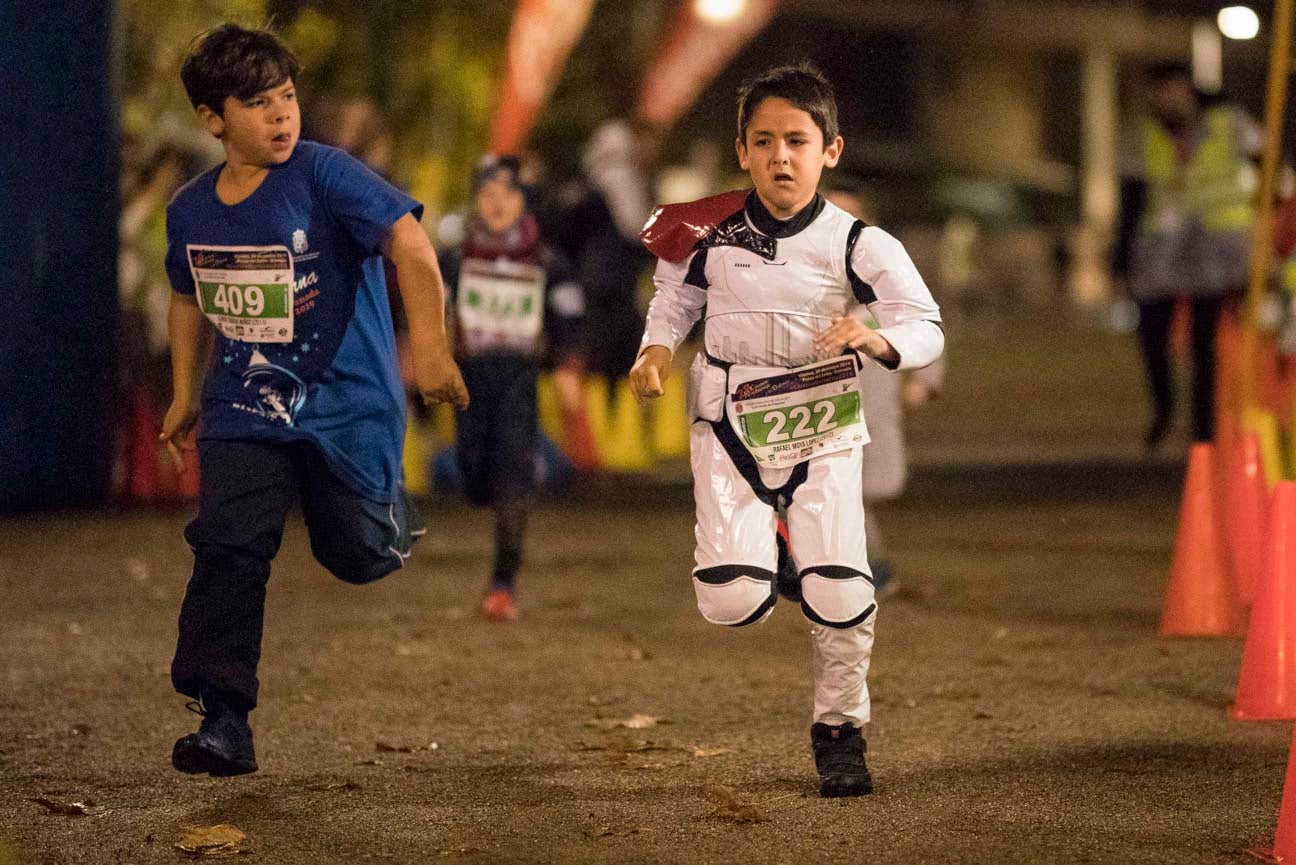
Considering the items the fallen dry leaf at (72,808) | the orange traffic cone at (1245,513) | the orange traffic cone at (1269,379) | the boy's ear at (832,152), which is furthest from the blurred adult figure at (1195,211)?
the fallen dry leaf at (72,808)

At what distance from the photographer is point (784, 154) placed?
538 centimetres

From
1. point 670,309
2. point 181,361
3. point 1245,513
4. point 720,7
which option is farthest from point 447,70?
point 670,309

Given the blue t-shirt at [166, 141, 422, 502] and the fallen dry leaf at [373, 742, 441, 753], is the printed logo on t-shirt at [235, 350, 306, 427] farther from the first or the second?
the fallen dry leaf at [373, 742, 441, 753]

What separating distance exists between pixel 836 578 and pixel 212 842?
1586 millimetres

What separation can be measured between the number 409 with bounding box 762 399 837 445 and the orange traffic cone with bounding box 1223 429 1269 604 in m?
3.24

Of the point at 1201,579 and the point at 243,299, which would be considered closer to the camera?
the point at 243,299

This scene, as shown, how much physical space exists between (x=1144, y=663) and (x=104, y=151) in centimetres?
770

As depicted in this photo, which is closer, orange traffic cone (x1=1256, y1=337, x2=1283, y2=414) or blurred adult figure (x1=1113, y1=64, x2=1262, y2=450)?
blurred adult figure (x1=1113, y1=64, x2=1262, y2=450)

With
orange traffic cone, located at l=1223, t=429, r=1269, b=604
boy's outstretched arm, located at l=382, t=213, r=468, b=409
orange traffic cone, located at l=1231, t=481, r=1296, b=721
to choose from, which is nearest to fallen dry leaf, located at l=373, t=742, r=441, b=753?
boy's outstretched arm, located at l=382, t=213, r=468, b=409

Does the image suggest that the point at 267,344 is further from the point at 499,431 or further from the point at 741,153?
the point at 499,431

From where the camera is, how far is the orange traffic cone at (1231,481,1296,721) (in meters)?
6.38

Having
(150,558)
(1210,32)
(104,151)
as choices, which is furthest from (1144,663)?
(1210,32)

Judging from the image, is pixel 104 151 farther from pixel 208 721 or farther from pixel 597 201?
pixel 208 721

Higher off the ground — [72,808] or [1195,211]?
[1195,211]
